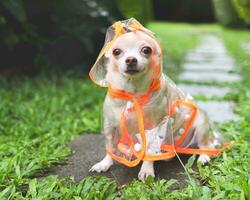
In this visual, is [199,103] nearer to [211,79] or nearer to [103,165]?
[211,79]

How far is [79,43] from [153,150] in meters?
3.63

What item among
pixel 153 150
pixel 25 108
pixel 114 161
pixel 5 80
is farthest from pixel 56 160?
pixel 5 80

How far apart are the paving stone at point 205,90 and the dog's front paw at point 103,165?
7.67 feet

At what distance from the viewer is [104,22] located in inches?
246

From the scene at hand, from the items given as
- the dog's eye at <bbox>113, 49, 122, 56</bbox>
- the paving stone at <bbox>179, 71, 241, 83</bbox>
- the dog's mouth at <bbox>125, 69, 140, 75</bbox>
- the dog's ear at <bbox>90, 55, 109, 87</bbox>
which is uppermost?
the dog's eye at <bbox>113, 49, 122, 56</bbox>

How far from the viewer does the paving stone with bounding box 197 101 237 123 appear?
4.29 m

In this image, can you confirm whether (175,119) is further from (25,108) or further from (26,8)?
(26,8)

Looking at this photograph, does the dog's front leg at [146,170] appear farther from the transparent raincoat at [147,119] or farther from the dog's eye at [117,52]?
the dog's eye at [117,52]

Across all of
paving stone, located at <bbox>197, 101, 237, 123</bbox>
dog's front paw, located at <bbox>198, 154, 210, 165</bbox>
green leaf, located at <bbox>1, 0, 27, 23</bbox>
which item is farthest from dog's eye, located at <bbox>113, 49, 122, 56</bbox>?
green leaf, located at <bbox>1, 0, 27, 23</bbox>

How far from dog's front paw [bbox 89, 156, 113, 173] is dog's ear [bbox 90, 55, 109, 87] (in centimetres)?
47

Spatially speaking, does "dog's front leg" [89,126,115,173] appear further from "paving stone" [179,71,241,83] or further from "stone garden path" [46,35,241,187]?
"paving stone" [179,71,241,83]

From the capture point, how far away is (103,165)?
3025 mm

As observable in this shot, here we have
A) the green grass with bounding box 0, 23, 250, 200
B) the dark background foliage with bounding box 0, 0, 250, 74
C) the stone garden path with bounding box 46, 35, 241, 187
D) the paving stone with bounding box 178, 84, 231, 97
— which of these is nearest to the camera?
the green grass with bounding box 0, 23, 250, 200

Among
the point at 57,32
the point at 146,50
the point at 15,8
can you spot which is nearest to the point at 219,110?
the point at 146,50
